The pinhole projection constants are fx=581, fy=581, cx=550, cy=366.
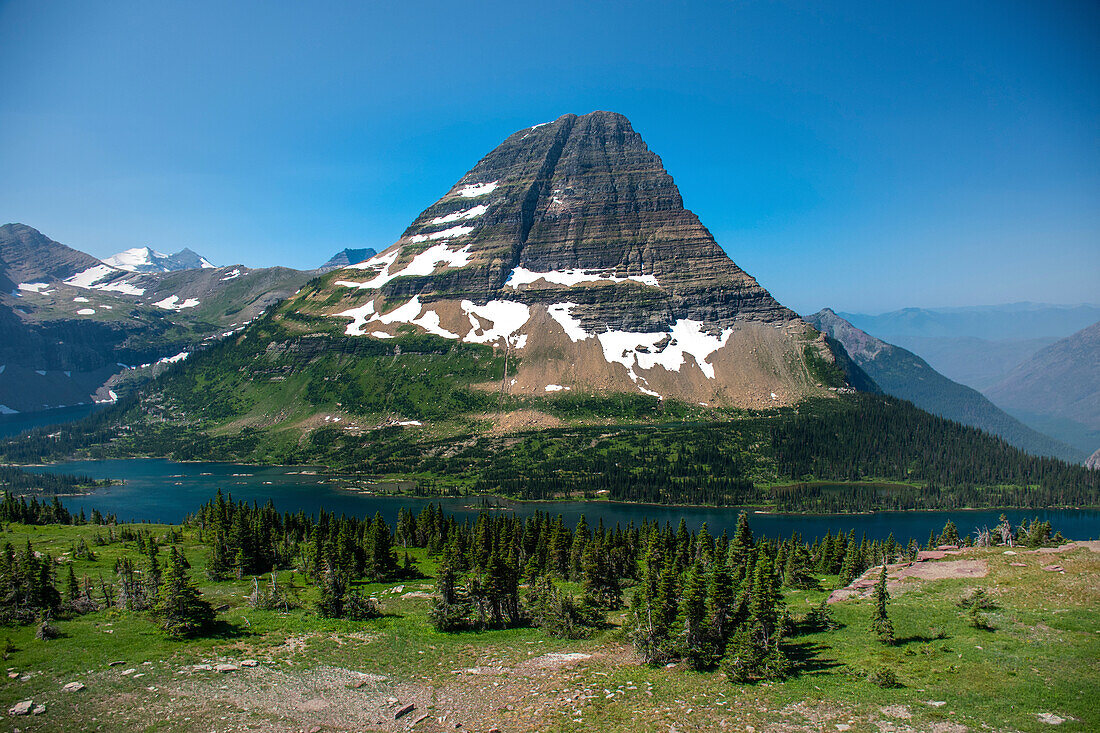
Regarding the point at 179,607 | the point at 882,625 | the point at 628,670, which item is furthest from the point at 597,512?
the point at 179,607

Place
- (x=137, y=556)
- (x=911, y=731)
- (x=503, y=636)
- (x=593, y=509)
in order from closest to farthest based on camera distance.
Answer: (x=911, y=731) → (x=503, y=636) → (x=137, y=556) → (x=593, y=509)

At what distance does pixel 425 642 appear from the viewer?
4750 centimetres

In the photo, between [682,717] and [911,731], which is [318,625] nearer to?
[682,717]

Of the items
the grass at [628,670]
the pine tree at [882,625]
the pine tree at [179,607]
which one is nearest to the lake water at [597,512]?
the grass at [628,670]

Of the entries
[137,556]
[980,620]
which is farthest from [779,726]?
[137,556]

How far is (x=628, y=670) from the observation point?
39.5m

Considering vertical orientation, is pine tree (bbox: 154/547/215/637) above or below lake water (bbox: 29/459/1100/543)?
above

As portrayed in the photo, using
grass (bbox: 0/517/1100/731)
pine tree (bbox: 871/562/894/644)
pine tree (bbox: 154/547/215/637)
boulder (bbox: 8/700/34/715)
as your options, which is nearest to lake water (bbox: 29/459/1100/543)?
grass (bbox: 0/517/1100/731)

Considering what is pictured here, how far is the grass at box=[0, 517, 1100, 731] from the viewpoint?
30.4 m

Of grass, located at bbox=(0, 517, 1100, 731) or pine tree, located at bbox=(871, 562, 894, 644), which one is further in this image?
pine tree, located at bbox=(871, 562, 894, 644)

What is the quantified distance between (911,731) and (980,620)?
16.2m

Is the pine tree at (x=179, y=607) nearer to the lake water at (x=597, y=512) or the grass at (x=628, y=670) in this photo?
the grass at (x=628, y=670)

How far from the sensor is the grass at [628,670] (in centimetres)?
3036

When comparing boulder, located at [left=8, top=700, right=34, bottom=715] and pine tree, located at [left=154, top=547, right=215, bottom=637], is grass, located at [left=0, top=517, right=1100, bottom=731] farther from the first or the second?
pine tree, located at [left=154, top=547, right=215, bottom=637]
